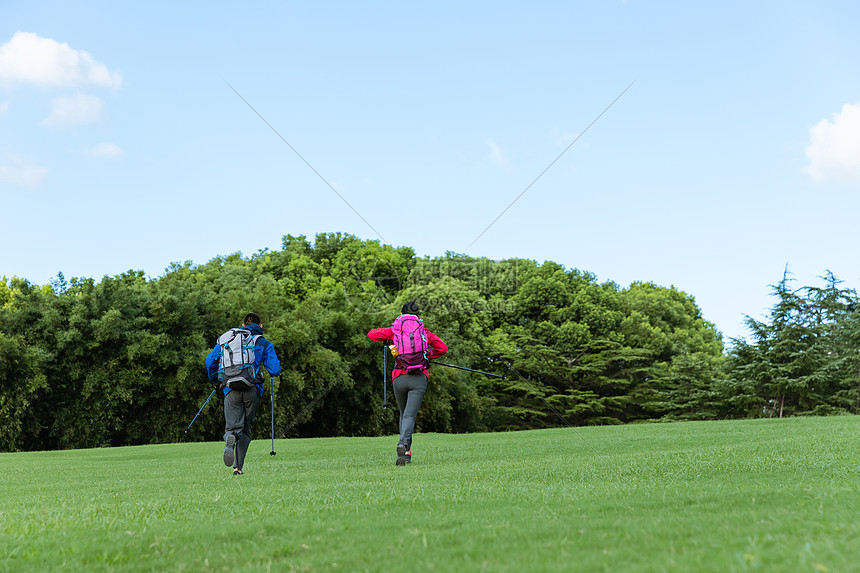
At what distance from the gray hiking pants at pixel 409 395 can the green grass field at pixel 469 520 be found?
5.83ft

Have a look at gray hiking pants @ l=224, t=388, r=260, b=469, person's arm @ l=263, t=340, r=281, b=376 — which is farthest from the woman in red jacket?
gray hiking pants @ l=224, t=388, r=260, b=469

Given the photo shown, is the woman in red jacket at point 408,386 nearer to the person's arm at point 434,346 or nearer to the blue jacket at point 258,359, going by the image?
the person's arm at point 434,346

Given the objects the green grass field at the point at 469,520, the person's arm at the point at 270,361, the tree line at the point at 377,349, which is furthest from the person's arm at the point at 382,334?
the tree line at the point at 377,349

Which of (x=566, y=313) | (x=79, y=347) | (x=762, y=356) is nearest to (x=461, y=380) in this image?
(x=566, y=313)

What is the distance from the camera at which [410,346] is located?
1102 cm

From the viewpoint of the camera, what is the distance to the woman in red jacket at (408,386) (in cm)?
1098

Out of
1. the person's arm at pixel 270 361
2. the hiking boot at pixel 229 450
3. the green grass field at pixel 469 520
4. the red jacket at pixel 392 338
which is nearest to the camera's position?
the green grass field at pixel 469 520

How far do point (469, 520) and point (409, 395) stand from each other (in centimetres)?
626

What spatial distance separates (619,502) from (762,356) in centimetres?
3698

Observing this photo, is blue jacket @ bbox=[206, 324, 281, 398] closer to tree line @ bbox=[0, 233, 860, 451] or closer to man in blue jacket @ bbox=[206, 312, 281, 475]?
man in blue jacket @ bbox=[206, 312, 281, 475]

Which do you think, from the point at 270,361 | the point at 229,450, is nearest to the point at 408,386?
the point at 270,361

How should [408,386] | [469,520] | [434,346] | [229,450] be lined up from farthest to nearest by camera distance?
[434,346]
[408,386]
[229,450]
[469,520]

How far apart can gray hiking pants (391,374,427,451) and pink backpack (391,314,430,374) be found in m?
0.13

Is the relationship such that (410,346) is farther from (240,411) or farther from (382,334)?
(240,411)
